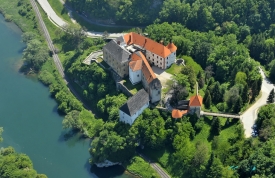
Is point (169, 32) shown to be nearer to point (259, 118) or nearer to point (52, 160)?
point (259, 118)

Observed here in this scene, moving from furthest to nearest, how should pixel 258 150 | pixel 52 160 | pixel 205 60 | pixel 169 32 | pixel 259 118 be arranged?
pixel 169 32 → pixel 205 60 → pixel 52 160 → pixel 259 118 → pixel 258 150

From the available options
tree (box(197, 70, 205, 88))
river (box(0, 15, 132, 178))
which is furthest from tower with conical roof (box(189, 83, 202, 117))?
river (box(0, 15, 132, 178))

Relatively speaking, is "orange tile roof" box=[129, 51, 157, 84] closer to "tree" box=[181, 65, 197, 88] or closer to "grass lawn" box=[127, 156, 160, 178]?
"tree" box=[181, 65, 197, 88]

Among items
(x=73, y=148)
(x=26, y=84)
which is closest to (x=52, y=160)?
(x=73, y=148)

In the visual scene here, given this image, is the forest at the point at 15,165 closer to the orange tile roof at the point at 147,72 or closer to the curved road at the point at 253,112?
the orange tile roof at the point at 147,72

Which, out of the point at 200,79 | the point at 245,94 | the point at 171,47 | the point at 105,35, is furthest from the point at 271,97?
the point at 105,35

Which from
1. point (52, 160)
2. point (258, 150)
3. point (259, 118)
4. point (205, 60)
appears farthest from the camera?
point (205, 60)

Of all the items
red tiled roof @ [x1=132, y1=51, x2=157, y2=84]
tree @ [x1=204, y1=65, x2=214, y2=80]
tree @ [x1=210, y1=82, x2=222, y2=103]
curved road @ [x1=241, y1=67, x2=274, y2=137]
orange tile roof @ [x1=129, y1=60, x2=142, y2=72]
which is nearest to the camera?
curved road @ [x1=241, y1=67, x2=274, y2=137]

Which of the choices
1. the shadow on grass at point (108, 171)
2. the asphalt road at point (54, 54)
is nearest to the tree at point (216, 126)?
the shadow on grass at point (108, 171)
